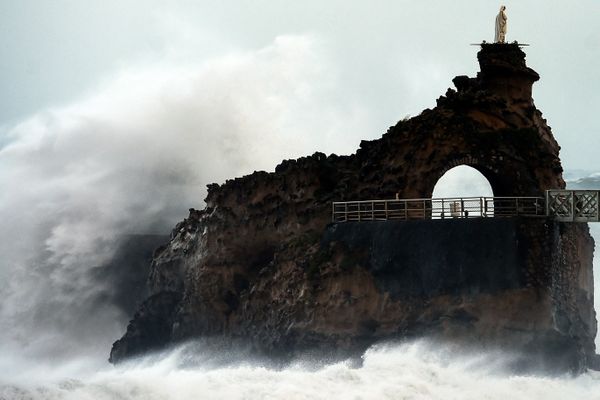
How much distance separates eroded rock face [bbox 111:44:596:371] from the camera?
1544 inches

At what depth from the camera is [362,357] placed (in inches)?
1585

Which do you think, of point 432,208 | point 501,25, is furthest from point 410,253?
point 501,25

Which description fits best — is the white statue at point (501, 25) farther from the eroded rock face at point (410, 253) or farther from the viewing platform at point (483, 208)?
the viewing platform at point (483, 208)

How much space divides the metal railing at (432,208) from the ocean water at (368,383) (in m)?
4.06

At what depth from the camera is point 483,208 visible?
4006 cm

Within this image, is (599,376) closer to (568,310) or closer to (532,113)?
(568,310)

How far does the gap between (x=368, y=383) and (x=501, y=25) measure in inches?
512

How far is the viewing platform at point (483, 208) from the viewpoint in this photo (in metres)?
39.7

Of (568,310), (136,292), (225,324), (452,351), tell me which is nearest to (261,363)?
(225,324)

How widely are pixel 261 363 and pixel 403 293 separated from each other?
17.7ft

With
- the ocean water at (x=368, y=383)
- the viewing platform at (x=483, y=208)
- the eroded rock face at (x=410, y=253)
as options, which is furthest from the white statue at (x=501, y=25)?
the ocean water at (x=368, y=383)

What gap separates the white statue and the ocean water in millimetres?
10638

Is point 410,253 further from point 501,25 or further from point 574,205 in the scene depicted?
point 501,25

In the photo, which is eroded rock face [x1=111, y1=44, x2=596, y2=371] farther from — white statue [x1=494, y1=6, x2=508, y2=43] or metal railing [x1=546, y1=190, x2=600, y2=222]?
white statue [x1=494, y1=6, x2=508, y2=43]
